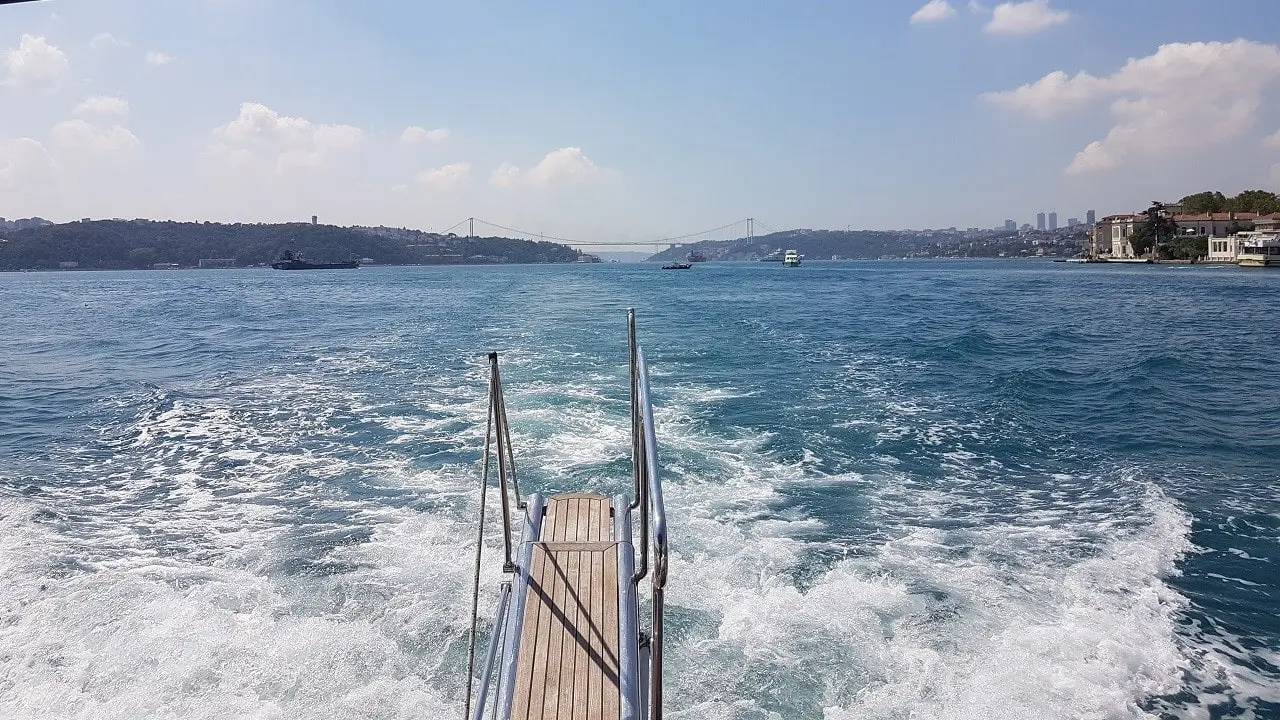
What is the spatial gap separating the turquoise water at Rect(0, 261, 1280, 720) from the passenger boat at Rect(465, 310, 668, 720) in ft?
3.20

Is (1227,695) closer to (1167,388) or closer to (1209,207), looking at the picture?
(1167,388)

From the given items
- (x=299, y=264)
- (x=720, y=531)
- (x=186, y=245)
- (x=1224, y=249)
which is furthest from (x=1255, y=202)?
(x=186, y=245)

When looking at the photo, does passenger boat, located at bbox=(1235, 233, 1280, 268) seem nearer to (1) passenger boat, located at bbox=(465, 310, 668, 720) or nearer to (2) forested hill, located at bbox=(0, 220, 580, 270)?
(1) passenger boat, located at bbox=(465, 310, 668, 720)

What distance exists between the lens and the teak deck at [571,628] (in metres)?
3.22

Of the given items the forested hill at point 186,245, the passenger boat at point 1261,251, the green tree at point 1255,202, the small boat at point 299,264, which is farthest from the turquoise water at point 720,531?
the forested hill at point 186,245

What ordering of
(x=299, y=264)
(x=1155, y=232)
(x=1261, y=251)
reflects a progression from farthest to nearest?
(x=299, y=264)
(x=1155, y=232)
(x=1261, y=251)

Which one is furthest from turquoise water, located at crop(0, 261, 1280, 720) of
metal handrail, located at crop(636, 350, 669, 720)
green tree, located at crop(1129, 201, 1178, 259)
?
green tree, located at crop(1129, 201, 1178, 259)

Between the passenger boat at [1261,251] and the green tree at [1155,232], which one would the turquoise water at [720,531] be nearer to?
the passenger boat at [1261,251]

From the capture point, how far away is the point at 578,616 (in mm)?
3711

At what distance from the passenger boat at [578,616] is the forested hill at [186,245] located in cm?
15242

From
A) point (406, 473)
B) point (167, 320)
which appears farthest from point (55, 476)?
point (167, 320)

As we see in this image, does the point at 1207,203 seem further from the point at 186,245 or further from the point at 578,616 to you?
the point at 186,245

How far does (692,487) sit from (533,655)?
4903mm

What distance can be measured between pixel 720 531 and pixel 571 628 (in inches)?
138
